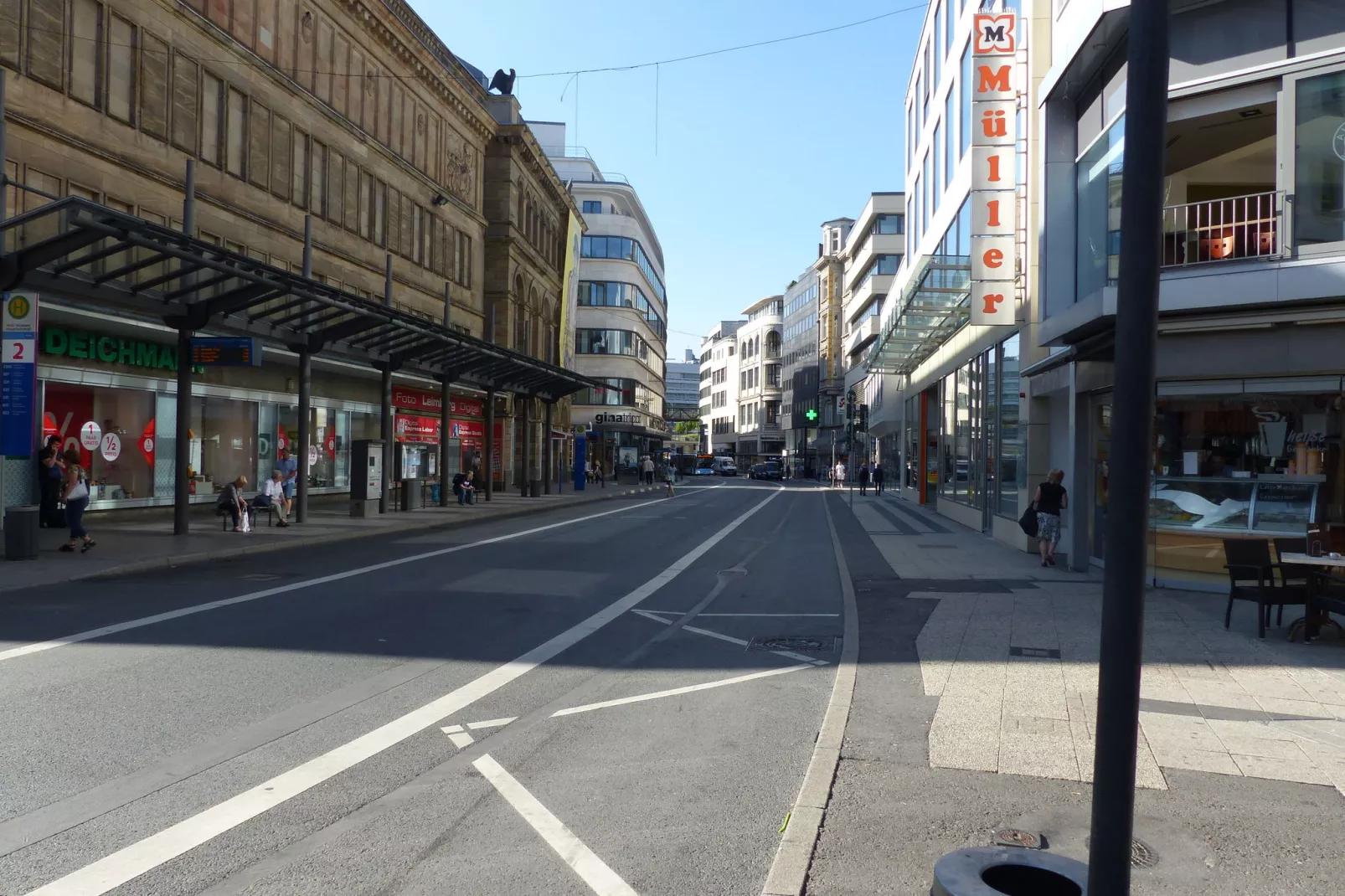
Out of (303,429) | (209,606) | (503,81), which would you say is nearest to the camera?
(209,606)

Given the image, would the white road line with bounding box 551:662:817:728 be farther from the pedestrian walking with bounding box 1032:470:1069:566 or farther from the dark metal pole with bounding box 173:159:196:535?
the dark metal pole with bounding box 173:159:196:535

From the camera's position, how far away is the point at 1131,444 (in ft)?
10.4

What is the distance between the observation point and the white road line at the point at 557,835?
14.2 feet

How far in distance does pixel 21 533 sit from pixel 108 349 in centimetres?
808

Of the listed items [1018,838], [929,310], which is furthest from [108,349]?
[1018,838]

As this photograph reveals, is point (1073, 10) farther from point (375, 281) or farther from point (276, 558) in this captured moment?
point (375, 281)

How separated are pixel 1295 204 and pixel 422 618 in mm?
11601

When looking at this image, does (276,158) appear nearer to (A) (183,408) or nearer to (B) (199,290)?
(B) (199,290)

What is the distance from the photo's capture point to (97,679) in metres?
7.73

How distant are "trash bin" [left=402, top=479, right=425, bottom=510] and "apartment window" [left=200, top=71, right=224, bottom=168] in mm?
9594

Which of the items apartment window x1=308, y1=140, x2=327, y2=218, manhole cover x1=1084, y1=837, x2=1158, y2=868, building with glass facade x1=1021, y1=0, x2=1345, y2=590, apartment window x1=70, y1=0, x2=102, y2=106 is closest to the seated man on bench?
apartment window x1=70, y1=0, x2=102, y2=106

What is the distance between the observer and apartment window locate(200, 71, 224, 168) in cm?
2478

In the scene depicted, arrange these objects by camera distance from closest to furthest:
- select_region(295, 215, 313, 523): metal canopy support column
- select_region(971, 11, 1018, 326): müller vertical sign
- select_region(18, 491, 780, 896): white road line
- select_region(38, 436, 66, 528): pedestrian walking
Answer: select_region(18, 491, 780, 896): white road line
select_region(38, 436, 66, 528): pedestrian walking
select_region(971, 11, 1018, 326): müller vertical sign
select_region(295, 215, 313, 523): metal canopy support column

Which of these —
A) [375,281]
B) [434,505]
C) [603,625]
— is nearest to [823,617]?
[603,625]
